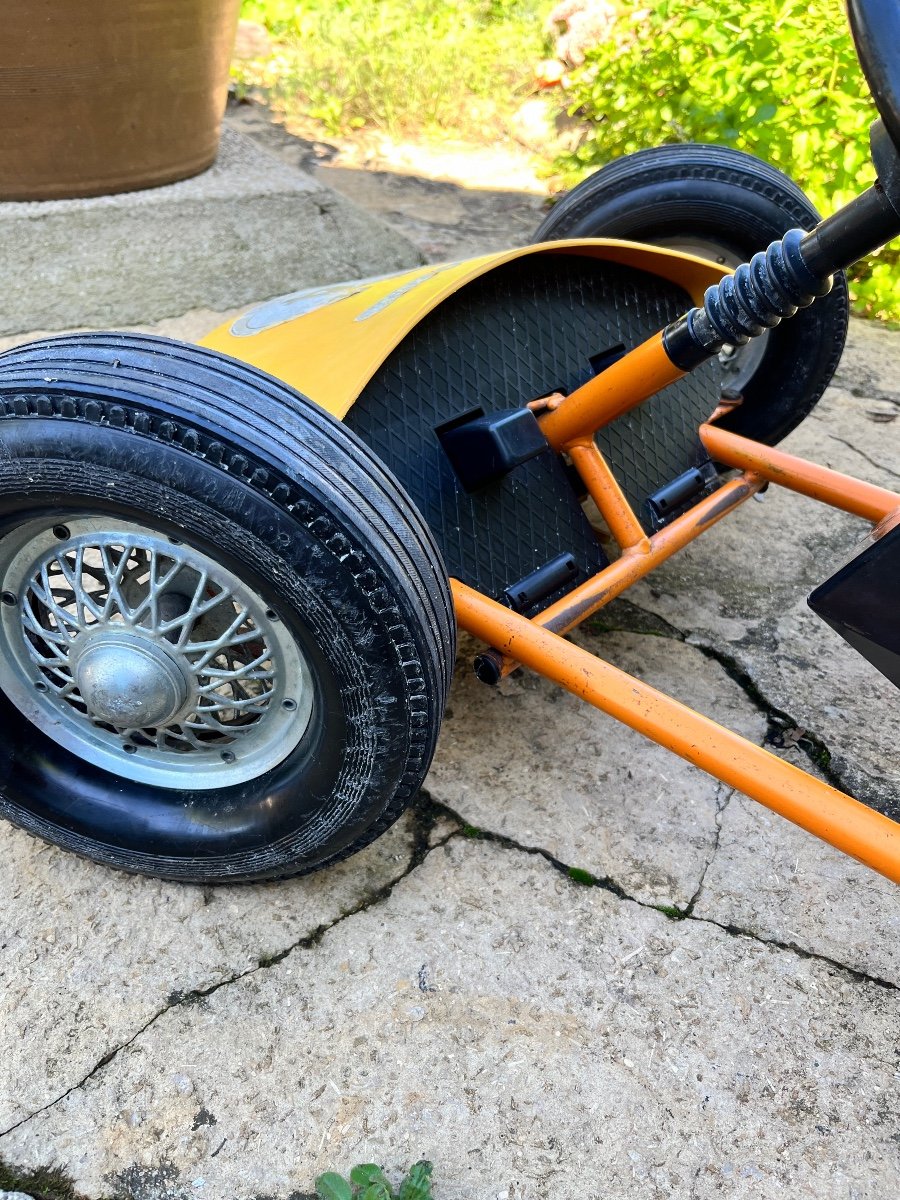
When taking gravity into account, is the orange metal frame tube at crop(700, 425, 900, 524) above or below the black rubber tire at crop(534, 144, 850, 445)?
below

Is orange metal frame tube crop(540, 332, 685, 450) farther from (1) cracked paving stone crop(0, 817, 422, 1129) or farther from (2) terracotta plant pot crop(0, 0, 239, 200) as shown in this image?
(2) terracotta plant pot crop(0, 0, 239, 200)

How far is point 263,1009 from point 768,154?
342 cm

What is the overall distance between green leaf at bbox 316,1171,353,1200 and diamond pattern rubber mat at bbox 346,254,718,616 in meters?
0.94

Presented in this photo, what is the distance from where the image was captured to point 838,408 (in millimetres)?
3162

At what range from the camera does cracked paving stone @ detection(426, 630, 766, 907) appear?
1.71 metres

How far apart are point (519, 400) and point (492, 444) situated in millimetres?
227

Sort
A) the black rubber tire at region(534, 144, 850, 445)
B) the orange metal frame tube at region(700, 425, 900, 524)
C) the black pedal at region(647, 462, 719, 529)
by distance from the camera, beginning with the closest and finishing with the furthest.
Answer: the orange metal frame tube at region(700, 425, 900, 524) → the black pedal at region(647, 462, 719, 529) → the black rubber tire at region(534, 144, 850, 445)

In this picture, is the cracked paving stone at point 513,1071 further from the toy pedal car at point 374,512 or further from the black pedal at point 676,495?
the black pedal at point 676,495

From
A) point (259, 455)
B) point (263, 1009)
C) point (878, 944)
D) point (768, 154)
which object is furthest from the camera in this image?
point (768, 154)

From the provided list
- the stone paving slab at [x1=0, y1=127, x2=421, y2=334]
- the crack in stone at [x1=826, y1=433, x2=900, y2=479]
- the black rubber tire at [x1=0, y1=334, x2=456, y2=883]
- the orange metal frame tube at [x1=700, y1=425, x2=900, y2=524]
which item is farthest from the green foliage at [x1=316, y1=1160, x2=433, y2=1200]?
the stone paving slab at [x1=0, y1=127, x2=421, y2=334]

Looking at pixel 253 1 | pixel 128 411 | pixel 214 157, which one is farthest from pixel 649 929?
pixel 253 1

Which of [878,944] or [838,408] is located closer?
[878,944]

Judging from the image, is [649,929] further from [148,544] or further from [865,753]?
[148,544]

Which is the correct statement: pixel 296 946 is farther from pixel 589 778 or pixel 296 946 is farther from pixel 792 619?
pixel 792 619
